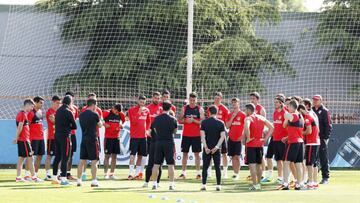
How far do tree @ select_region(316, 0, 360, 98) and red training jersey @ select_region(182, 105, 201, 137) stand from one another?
13.4 m

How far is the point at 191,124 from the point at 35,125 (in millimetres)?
4035

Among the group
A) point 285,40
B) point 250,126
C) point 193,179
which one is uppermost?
point 285,40

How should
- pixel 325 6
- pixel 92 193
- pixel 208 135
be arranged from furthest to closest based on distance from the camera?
pixel 325 6 < pixel 208 135 < pixel 92 193

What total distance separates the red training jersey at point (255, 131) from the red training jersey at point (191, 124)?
10.2 feet

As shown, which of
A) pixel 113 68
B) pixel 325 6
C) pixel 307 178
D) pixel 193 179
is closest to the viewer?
pixel 307 178

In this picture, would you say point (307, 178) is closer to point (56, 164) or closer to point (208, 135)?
point (208, 135)

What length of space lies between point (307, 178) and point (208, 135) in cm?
348

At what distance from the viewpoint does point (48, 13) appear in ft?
123

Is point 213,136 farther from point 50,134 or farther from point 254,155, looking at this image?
point 50,134

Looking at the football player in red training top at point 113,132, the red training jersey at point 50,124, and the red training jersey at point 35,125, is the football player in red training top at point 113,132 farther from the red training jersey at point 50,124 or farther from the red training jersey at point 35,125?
the red training jersey at point 35,125

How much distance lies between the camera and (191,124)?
78.1ft

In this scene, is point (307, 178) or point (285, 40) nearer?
point (307, 178)

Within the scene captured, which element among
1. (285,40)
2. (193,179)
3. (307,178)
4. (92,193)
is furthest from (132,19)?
(92,193)

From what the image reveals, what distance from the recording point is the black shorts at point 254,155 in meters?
20.5
